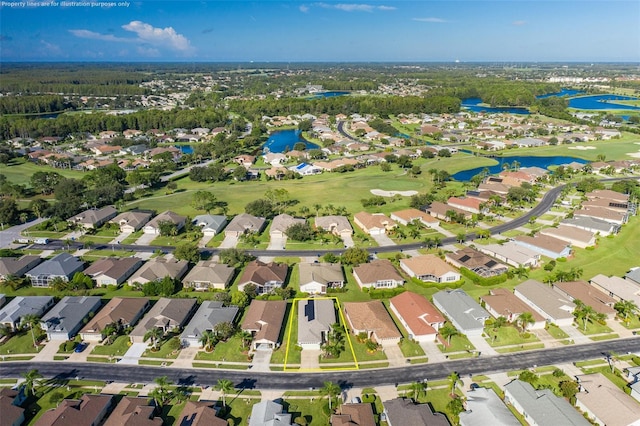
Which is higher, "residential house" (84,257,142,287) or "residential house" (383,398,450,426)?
"residential house" (84,257,142,287)

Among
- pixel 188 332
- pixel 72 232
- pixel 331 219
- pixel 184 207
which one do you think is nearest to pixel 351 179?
pixel 331 219

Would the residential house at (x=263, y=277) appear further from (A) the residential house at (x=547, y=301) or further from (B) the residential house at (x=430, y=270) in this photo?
(A) the residential house at (x=547, y=301)

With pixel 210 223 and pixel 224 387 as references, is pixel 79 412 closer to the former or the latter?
pixel 224 387

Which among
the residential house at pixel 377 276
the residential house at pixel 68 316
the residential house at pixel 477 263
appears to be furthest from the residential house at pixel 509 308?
the residential house at pixel 68 316

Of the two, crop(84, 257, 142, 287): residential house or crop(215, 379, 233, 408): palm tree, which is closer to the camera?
crop(215, 379, 233, 408): palm tree

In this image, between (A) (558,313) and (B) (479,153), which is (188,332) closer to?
(A) (558,313)

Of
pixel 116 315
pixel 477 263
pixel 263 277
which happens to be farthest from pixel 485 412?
pixel 116 315

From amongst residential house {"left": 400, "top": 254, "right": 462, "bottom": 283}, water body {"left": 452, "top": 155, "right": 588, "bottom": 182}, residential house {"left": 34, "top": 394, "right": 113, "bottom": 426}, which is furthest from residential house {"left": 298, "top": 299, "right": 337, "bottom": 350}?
water body {"left": 452, "top": 155, "right": 588, "bottom": 182}

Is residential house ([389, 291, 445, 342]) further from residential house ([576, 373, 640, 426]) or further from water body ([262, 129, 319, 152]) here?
water body ([262, 129, 319, 152])
